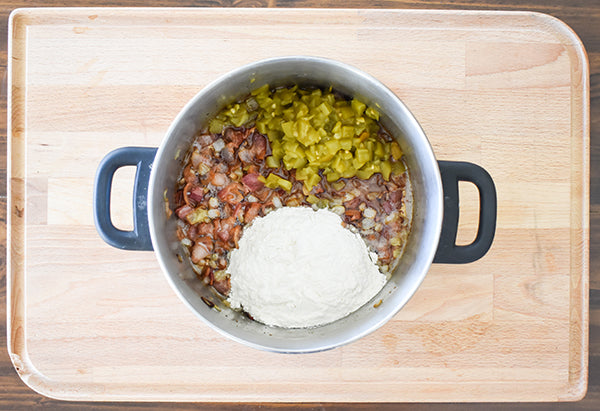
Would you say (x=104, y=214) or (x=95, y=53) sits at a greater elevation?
(x=95, y=53)

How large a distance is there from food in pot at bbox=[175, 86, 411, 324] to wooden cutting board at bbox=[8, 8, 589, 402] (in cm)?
10

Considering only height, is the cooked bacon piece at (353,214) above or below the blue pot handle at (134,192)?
below

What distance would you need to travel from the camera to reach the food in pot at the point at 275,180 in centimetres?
92

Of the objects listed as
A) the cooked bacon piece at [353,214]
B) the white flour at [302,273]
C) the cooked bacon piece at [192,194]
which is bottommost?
the white flour at [302,273]

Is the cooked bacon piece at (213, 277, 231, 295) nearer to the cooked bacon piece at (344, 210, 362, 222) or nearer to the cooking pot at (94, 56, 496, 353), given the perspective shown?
the cooking pot at (94, 56, 496, 353)

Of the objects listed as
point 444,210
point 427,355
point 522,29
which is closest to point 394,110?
point 444,210

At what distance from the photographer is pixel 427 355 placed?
99cm

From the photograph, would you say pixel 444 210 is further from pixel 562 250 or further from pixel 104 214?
pixel 104 214

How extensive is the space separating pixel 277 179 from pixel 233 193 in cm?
9

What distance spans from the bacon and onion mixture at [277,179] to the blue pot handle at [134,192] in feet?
0.41

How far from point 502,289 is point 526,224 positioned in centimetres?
14

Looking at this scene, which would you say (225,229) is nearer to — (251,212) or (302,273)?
(251,212)

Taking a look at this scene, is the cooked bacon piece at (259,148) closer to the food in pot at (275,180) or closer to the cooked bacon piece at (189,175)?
the food in pot at (275,180)

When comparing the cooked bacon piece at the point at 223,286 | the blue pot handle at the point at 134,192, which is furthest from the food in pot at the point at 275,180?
the blue pot handle at the point at 134,192
